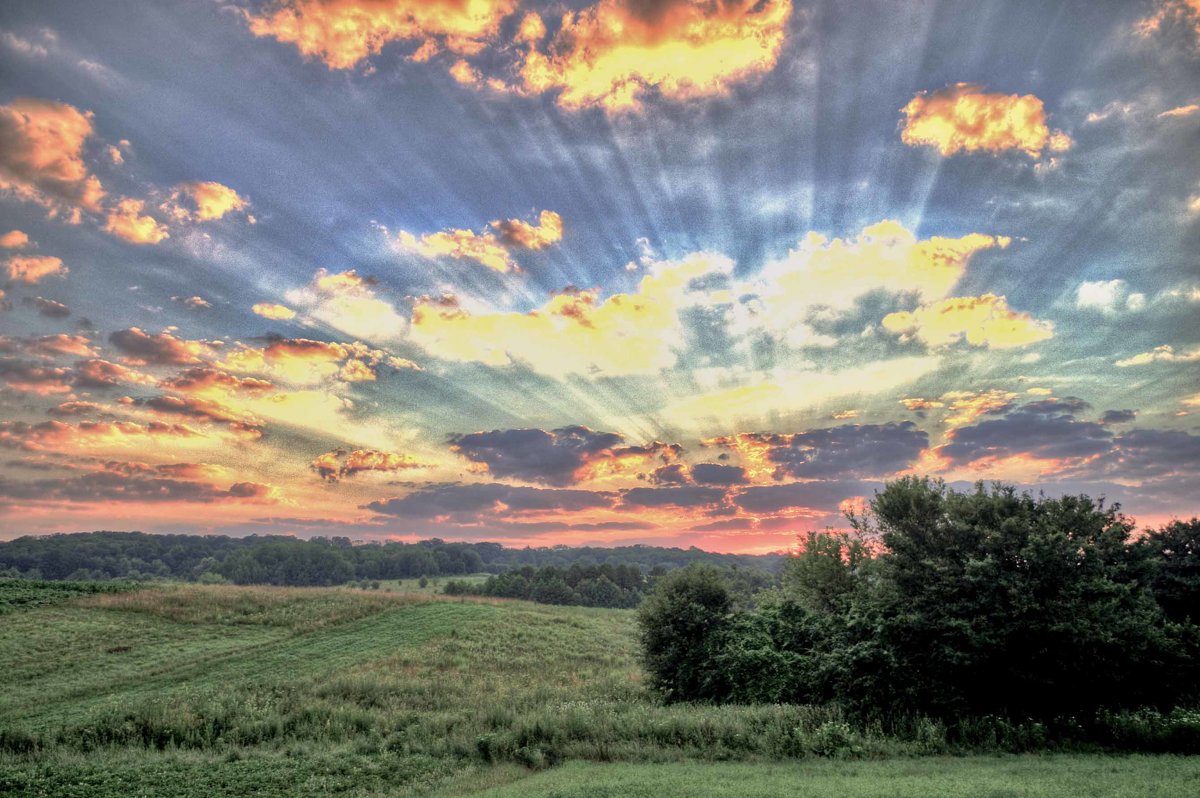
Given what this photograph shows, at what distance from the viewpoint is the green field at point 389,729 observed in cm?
1709

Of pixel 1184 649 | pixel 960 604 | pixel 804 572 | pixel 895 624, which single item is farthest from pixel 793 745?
pixel 804 572

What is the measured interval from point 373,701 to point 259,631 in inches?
849

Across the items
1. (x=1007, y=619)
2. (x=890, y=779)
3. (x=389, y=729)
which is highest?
(x=1007, y=619)

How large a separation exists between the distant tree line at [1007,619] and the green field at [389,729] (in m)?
3.42

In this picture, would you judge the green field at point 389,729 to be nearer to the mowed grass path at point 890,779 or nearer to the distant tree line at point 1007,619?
the mowed grass path at point 890,779

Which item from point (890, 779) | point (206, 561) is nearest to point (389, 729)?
point (890, 779)

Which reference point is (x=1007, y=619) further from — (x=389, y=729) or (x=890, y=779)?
(x=389, y=729)

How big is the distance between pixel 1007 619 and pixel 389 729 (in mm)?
26764

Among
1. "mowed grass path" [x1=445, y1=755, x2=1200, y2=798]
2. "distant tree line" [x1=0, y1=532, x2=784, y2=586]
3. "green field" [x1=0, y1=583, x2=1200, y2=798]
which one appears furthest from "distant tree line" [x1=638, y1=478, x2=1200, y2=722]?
"distant tree line" [x1=0, y1=532, x2=784, y2=586]

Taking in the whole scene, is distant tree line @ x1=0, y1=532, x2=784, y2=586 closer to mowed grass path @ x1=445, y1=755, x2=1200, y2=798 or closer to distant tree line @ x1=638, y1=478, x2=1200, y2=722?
distant tree line @ x1=638, y1=478, x2=1200, y2=722

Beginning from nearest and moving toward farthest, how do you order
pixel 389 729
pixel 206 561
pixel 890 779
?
pixel 890 779, pixel 389 729, pixel 206 561

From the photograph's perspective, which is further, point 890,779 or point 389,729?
point 389,729

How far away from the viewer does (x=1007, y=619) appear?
909 inches

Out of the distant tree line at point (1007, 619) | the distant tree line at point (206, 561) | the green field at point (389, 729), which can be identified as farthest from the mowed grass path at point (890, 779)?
the distant tree line at point (206, 561)
